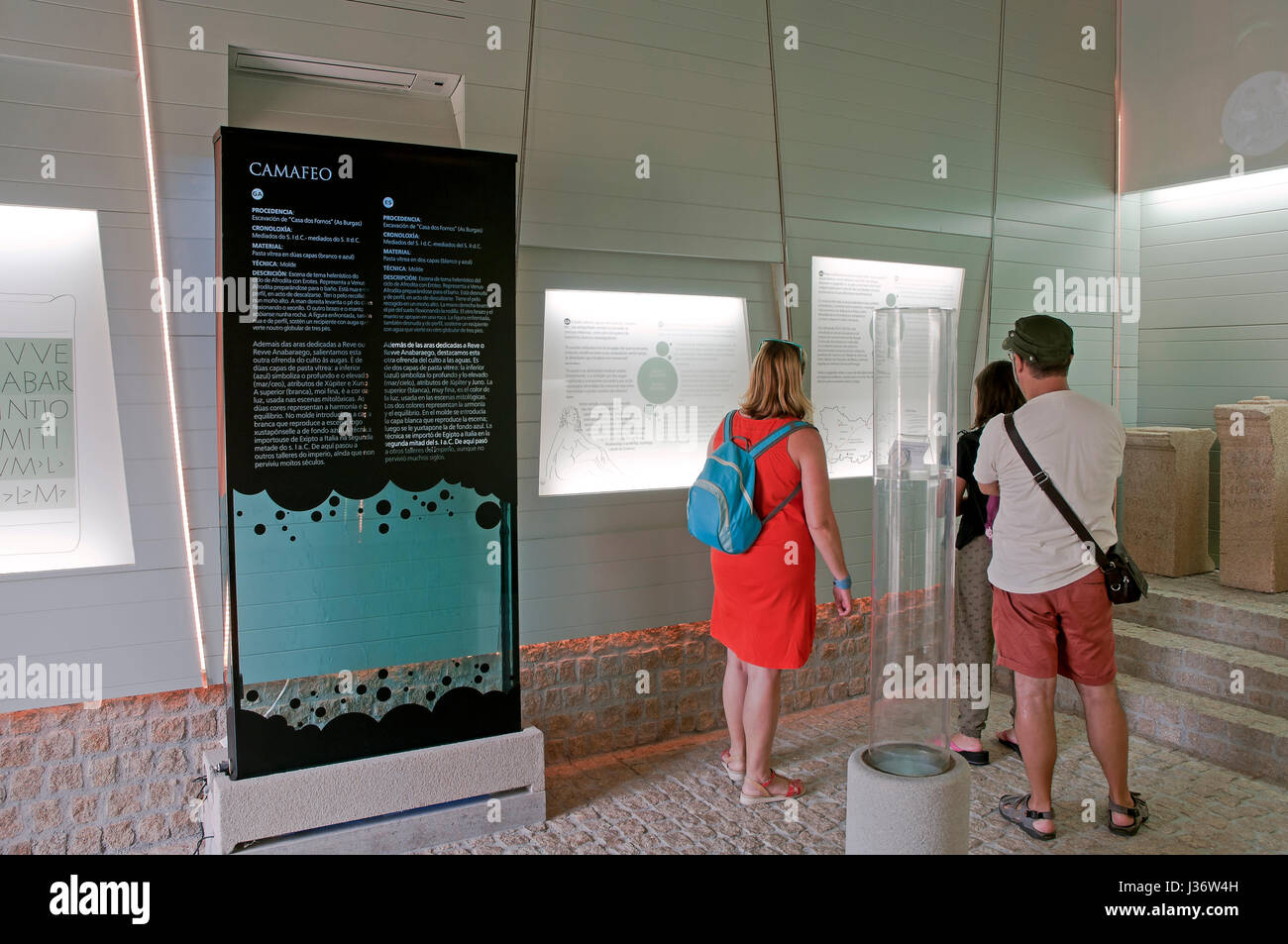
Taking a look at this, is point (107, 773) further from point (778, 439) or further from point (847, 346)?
point (847, 346)

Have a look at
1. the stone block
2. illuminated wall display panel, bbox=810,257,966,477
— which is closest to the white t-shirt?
illuminated wall display panel, bbox=810,257,966,477

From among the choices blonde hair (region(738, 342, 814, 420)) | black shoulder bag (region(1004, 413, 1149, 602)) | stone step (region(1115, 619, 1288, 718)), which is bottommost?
stone step (region(1115, 619, 1288, 718))

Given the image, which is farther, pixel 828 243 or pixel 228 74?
pixel 828 243

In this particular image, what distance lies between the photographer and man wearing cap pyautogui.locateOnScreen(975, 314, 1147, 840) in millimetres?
3338

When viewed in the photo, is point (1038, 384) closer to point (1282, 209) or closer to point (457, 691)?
point (457, 691)

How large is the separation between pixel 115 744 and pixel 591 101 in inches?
129

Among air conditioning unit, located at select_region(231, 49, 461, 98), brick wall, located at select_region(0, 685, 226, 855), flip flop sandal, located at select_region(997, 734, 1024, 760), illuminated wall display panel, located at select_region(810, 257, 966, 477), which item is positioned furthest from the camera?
illuminated wall display panel, located at select_region(810, 257, 966, 477)

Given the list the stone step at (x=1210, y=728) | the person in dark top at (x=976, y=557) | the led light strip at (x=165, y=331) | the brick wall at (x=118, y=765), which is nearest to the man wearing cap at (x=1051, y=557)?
the person in dark top at (x=976, y=557)

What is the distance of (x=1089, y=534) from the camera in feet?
11.0

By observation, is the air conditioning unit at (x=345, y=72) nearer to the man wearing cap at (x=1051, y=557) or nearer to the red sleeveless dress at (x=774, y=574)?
the red sleeveless dress at (x=774, y=574)

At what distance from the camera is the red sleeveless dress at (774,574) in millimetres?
3609

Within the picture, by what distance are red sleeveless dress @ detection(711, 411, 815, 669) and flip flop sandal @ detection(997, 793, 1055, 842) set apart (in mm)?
1028

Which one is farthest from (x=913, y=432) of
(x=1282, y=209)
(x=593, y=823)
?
(x=1282, y=209)

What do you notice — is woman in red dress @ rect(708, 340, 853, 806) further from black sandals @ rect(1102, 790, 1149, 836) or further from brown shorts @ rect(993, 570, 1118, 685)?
black sandals @ rect(1102, 790, 1149, 836)
